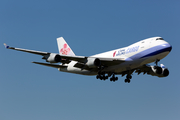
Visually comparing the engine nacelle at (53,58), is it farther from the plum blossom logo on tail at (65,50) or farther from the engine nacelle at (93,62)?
the plum blossom logo on tail at (65,50)

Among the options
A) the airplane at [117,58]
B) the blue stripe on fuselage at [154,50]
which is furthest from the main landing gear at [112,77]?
the blue stripe on fuselage at [154,50]

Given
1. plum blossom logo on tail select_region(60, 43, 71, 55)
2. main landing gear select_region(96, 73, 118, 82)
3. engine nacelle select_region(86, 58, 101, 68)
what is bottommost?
main landing gear select_region(96, 73, 118, 82)

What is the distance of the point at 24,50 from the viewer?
132ft

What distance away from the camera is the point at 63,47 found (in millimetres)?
53906

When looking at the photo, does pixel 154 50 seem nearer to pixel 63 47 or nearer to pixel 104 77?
pixel 104 77

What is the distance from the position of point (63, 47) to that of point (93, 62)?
1475cm

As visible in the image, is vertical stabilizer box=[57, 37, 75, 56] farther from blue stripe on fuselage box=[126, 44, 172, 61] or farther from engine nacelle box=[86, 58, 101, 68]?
blue stripe on fuselage box=[126, 44, 172, 61]

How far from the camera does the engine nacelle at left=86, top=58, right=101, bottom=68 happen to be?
40.6m

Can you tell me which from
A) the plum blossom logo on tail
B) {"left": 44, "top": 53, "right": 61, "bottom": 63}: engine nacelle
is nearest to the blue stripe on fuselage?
{"left": 44, "top": 53, "right": 61, "bottom": 63}: engine nacelle

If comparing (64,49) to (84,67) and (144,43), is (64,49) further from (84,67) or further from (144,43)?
(144,43)

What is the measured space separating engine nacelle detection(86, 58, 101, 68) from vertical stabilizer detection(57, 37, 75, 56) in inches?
444

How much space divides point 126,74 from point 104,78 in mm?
4132

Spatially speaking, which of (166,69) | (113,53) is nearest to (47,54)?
(113,53)

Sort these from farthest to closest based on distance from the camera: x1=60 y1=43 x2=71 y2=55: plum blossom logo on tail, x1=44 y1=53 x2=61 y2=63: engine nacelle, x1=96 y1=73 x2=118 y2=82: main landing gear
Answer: x1=60 y1=43 x2=71 y2=55: plum blossom logo on tail → x1=96 y1=73 x2=118 y2=82: main landing gear → x1=44 y1=53 x2=61 y2=63: engine nacelle
